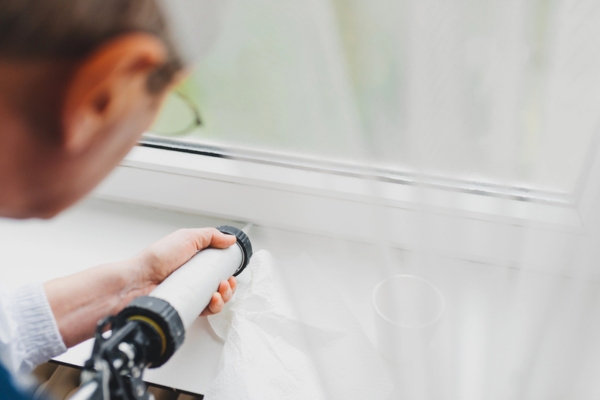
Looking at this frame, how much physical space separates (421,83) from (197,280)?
0.36 m

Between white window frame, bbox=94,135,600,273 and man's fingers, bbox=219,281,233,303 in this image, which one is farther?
man's fingers, bbox=219,281,233,303

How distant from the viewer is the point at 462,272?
0.38 meters

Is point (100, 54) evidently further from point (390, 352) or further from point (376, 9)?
point (390, 352)

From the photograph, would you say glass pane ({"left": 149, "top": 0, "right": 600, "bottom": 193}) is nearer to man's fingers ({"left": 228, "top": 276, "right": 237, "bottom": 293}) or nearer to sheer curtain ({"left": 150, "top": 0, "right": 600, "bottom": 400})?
sheer curtain ({"left": 150, "top": 0, "right": 600, "bottom": 400})

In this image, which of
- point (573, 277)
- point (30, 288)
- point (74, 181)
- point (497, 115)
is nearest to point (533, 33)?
point (497, 115)

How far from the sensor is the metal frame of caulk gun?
378 millimetres

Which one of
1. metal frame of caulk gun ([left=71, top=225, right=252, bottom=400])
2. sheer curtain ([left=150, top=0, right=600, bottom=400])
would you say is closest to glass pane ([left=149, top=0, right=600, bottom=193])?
sheer curtain ([left=150, top=0, right=600, bottom=400])

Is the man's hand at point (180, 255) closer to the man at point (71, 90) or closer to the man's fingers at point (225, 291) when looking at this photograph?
the man's fingers at point (225, 291)

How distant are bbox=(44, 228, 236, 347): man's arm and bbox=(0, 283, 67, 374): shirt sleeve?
0.02m

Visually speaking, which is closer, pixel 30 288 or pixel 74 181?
pixel 74 181

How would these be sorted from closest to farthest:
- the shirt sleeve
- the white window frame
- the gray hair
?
the gray hair, the white window frame, the shirt sleeve

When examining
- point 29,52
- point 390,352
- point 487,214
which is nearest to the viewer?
point 29,52

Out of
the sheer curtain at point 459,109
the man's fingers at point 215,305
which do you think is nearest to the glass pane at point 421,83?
the sheer curtain at point 459,109

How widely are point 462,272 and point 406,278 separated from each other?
44 mm
